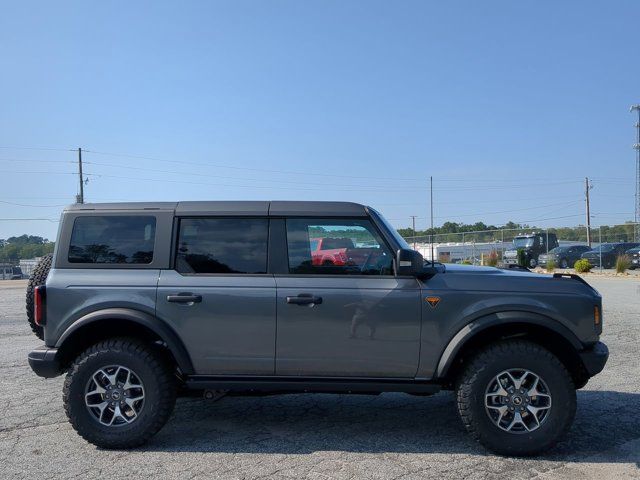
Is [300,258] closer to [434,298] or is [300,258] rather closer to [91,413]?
[434,298]

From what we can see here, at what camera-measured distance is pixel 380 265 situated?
474cm

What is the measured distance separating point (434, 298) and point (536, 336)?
0.94m

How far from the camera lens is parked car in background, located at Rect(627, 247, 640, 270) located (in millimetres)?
29552

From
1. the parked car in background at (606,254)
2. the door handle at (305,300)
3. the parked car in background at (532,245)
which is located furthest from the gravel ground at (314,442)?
the parked car in background at (532,245)

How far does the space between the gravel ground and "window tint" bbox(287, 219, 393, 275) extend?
1445 millimetres

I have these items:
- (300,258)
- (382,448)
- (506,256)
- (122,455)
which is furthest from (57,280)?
(506,256)

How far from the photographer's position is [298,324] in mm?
4598

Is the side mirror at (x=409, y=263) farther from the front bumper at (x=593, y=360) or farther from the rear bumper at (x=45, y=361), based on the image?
the rear bumper at (x=45, y=361)

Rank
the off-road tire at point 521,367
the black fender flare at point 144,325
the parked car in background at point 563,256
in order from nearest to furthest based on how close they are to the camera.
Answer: the off-road tire at point 521,367, the black fender flare at point 144,325, the parked car in background at point 563,256

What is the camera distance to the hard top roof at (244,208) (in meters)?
4.84

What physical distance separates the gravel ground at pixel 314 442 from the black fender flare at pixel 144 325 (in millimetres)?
755

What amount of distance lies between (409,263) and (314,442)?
170 cm

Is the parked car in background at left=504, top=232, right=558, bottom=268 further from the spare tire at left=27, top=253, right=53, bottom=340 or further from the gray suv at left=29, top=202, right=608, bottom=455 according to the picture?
the spare tire at left=27, top=253, right=53, bottom=340

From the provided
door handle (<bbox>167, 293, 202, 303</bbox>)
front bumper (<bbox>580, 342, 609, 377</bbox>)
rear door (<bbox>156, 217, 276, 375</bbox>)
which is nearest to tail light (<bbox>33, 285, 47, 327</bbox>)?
rear door (<bbox>156, 217, 276, 375</bbox>)
